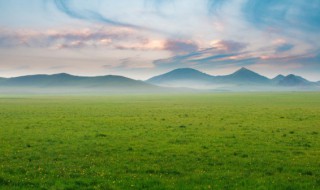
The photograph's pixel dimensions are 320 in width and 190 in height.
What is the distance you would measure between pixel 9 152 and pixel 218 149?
40.5ft

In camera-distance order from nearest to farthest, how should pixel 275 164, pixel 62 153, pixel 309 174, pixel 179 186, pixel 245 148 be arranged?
pixel 179 186 < pixel 309 174 < pixel 275 164 < pixel 62 153 < pixel 245 148

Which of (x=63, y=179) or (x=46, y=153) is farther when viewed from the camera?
(x=46, y=153)

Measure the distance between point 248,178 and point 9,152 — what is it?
13591mm

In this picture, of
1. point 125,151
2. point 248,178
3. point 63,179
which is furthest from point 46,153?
point 248,178

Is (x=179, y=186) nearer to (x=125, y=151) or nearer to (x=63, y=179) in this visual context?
(x=63, y=179)

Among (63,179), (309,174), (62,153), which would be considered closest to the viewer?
(63,179)

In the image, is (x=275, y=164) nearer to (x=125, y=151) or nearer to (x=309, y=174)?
(x=309, y=174)

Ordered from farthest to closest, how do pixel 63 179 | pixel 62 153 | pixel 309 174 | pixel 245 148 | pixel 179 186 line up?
1. pixel 245 148
2. pixel 62 153
3. pixel 309 174
4. pixel 63 179
5. pixel 179 186

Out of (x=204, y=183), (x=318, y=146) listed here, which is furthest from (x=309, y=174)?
(x=318, y=146)

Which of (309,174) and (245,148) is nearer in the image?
(309,174)

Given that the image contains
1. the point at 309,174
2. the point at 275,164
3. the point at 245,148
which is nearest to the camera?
the point at 309,174

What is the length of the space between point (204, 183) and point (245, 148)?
833 cm

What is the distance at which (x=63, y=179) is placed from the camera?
44.1ft

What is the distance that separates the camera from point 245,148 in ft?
67.3
